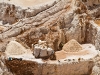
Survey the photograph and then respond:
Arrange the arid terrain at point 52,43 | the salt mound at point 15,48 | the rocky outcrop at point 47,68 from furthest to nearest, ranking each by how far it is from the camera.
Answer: the salt mound at point 15,48 → the arid terrain at point 52,43 → the rocky outcrop at point 47,68

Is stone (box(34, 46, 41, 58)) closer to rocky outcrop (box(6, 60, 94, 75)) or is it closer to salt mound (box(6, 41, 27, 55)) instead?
rocky outcrop (box(6, 60, 94, 75))

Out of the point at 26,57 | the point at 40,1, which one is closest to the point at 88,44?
the point at 26,57

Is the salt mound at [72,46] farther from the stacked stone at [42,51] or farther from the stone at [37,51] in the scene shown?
the stone at [37,51]

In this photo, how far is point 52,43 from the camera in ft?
34.6

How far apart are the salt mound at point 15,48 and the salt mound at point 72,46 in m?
1.50

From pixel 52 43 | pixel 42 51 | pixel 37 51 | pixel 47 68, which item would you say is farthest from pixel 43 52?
pixel 52 43

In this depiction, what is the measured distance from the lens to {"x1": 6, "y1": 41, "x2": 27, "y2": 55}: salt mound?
9.44 metres

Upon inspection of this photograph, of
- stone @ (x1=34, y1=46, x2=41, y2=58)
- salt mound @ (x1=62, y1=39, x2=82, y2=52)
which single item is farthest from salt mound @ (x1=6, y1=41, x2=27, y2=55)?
salt mound @ (x1=62, y1=39, x2=82, y2=52)

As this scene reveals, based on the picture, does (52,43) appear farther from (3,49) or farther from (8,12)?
(8,12)

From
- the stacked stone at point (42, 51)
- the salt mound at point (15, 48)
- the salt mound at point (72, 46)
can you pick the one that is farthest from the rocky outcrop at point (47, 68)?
the salt mound at point (72, 46)

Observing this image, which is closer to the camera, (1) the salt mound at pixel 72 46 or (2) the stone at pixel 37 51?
(2) the stone at pixel 37 51

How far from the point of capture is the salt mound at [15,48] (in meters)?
9.44

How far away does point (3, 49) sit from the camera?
31.7 ft

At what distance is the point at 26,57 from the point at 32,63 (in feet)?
1.01
